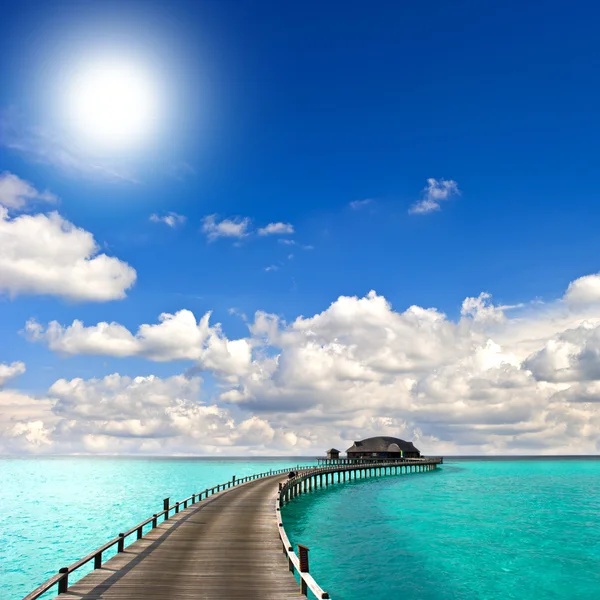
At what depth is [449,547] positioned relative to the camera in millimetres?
34375

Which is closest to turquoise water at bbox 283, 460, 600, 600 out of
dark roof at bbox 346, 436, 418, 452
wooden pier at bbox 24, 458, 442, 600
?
wooden pier at bbox 24, 458, 442, 600

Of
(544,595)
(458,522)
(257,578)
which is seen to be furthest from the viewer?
(458,522)

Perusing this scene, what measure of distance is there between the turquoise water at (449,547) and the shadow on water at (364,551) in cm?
6

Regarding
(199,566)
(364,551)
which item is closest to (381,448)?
(364,551)

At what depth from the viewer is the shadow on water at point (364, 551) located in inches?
956

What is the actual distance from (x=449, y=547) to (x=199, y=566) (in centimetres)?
2215

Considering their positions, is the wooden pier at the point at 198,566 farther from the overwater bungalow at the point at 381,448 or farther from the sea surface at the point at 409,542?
the overwater bungalow at the point at 381,448

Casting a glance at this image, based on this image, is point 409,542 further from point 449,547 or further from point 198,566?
point 198,566

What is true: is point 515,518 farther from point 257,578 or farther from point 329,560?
point 257,578

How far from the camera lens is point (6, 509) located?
6506 cm

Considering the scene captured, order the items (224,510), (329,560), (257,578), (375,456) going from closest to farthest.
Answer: (257,578), (329,560), (224,510), (375,456)

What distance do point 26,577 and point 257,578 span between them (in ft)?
67.4

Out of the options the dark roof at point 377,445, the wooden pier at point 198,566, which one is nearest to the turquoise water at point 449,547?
the wooden pier at point 198,566

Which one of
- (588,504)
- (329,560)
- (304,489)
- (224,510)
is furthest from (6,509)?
(588,504)
